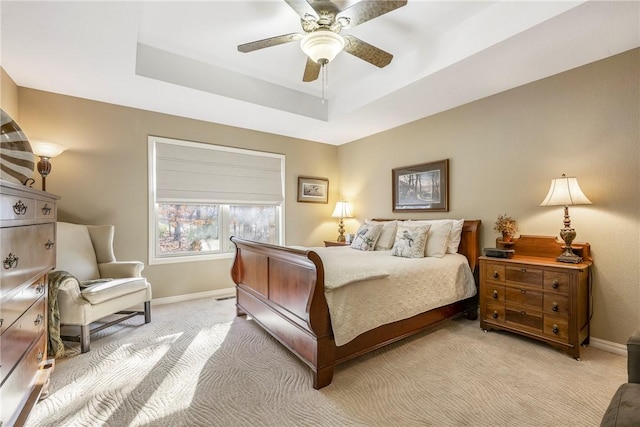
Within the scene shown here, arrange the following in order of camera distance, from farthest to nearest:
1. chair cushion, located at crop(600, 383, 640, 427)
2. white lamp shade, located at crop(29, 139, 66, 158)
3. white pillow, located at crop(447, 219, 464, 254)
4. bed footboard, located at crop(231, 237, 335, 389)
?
white pillow, located at crop(447, 219, 464, 254) < white lamp shade, located at crop(29, 139, 66, 158) < bed footboard, located at crop(231, 237, 335, 389) < chair cushion, located at crop(600, 383, 640, 427)

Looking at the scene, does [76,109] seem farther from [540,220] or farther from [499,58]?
[540,220]

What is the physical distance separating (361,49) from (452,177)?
6.85ft

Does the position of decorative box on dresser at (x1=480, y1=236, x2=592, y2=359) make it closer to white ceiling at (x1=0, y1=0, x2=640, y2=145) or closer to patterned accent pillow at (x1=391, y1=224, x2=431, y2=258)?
patterned accent pillow at (x1=391, y1=224, x2=431, y2=258)

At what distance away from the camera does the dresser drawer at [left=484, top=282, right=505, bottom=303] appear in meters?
2.67

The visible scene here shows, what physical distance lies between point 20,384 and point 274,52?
10.2ft

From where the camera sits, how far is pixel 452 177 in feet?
11.7

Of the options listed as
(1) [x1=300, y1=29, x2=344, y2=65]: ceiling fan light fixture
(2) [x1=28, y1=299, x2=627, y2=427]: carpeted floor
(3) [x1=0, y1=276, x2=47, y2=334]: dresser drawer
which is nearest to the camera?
(3) [x1=0, y1=276, x2=47, y2=334]: dresser drawer

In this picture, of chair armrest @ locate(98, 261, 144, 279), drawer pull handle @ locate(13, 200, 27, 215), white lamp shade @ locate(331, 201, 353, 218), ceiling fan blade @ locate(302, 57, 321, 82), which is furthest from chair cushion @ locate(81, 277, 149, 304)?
white lamp shade @ locate(331, 201, 353, 218)

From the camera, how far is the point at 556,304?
2.32 meters

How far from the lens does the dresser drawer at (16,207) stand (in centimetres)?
117

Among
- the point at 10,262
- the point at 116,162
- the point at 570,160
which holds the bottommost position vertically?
the point at 10,262

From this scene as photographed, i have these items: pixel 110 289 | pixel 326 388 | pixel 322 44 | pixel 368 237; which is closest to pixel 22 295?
pixel 110 289

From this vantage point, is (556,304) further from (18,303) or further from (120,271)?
(120,271)

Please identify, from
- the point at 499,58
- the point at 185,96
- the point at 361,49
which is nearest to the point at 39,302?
the point at 185,96
